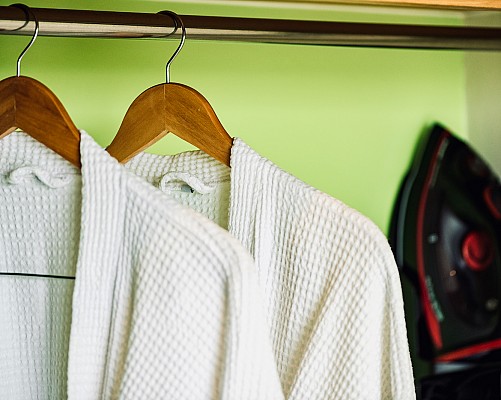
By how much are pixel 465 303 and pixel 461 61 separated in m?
0.45

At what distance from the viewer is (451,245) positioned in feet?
4.91

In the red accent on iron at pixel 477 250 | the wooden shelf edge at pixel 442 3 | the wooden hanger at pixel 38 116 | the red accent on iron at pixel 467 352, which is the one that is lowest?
the red accent on iron at pixel 467 352

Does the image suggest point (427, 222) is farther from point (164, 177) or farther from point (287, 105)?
point (164, 177)

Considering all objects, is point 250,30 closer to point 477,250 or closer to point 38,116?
point 38,116

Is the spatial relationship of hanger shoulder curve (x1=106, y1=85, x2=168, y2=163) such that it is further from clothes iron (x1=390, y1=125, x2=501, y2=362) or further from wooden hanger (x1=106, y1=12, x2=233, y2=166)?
clothes iron (x1=390, y1=125, x2=501, y2=362)

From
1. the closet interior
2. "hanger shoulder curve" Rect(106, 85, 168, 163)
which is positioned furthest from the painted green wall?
"hanger shoulder curve" Rect(106, 85, 168, 163)

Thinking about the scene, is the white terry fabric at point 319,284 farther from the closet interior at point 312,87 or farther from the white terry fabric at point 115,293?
the closet interior at point 312,87

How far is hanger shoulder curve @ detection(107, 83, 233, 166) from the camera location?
83 cm

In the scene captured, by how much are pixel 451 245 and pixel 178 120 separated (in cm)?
81

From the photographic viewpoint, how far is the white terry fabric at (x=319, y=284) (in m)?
0.79

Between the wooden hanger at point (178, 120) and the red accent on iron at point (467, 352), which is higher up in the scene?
the wooden hanger at point (178, 120)

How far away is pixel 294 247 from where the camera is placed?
33.3 inches

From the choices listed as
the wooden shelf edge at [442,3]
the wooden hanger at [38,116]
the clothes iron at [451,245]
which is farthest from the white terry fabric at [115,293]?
the clothes iron at [451,245]

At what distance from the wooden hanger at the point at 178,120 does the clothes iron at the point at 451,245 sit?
0.73 meters
